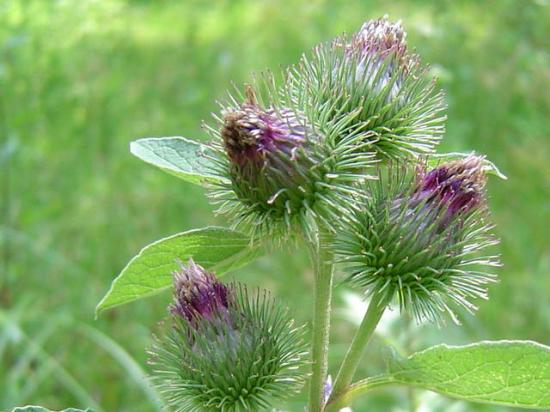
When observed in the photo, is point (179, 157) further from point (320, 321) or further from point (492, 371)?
point (492, 371)

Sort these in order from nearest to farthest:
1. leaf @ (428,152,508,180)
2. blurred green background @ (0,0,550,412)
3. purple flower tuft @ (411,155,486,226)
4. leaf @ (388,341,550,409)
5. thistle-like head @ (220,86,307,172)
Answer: leaf @ (388,341,550,409) → thistle-like head @ (220,86,307,172) → purple flower tuft @ (411,155,486,226) → leaf @ (428,152,508,180) → blurred green background @ (0,0,550,412)

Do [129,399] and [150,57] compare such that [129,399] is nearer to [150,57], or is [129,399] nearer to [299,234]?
[299,234]

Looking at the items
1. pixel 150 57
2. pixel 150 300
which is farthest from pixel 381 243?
pixel 150 57

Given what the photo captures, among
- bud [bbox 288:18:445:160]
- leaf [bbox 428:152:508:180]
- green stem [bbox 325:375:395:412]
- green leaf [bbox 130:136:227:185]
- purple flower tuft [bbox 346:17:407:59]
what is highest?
purple flower tuft [bbox 346:17:407:59]

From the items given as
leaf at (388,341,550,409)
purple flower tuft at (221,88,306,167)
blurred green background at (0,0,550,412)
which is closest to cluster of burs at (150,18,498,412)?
purple flower tuft at (221,88,306,167)

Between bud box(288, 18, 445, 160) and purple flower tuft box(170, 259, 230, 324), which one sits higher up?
bud box(288, 18, 445, 160)

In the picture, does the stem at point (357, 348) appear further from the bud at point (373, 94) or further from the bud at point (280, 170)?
the bud at point (373, 94)

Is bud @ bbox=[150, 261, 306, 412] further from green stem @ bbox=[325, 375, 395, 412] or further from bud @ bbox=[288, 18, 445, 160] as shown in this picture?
bud @ bbox=[288, 18, 445, 160]
